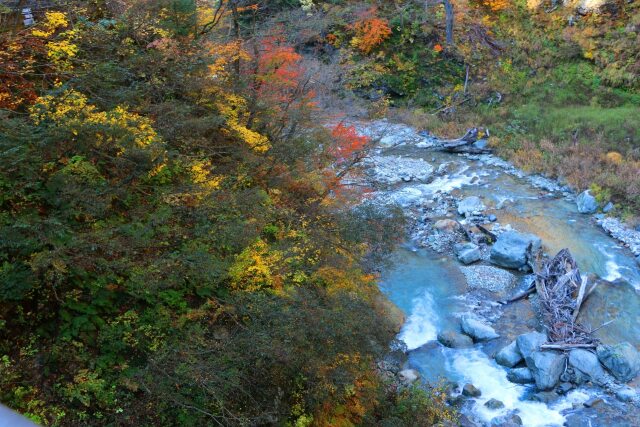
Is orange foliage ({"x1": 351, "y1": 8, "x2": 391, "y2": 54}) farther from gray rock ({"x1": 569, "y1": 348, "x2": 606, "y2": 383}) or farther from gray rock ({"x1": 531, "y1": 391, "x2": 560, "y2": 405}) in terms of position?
gray rock ({"x1": 531, "y1": 391, "x2": 560, "y2": 405})

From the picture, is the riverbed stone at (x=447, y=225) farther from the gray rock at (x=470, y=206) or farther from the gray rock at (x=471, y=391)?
the gray rock at (x=471, y=391)

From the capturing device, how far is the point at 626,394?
31.1ft

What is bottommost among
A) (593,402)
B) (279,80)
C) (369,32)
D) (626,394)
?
(593,402)

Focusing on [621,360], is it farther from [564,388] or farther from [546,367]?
[546,367]

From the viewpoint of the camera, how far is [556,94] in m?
22.1

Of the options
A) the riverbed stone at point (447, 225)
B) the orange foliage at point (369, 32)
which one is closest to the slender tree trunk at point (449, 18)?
the orange foliage at point (369, 32)

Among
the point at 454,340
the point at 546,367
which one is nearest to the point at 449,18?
the point at 454,340

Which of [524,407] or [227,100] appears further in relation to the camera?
[227,100]

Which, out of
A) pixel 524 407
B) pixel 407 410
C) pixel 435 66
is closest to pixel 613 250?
pixel 524 407

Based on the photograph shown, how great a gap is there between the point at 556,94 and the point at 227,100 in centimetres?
1789

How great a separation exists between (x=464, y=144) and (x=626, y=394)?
42.8ft

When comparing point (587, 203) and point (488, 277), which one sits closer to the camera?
point (488, 277)

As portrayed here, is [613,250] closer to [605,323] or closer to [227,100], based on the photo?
[605,323]

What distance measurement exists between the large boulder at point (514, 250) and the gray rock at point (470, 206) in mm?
2105
